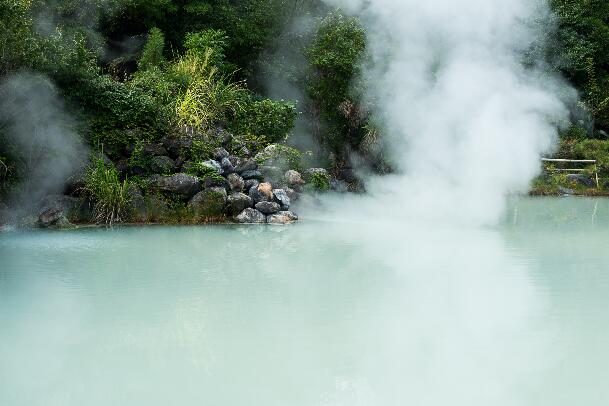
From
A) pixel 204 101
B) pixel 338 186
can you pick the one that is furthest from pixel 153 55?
pixel 338 186

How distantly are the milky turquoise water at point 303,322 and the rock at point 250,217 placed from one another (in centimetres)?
190

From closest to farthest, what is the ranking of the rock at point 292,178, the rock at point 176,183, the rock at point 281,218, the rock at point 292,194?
the rock at point 176,183 < the rock at point 281,218 < the rock at point 292,194 < the rock at point 292,178

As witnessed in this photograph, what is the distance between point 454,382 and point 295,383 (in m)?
0.91

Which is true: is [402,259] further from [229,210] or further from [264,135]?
[264,135]

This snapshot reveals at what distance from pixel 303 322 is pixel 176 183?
245 inches

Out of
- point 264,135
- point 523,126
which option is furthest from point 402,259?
point 523,126

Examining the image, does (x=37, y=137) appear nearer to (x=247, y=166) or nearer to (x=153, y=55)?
(x=247, y=166)

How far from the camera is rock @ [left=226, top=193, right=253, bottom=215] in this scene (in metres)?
11.0

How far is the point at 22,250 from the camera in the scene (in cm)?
826

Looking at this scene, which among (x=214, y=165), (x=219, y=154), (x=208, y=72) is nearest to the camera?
(x=214, y=165)

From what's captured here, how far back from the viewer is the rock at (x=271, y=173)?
38.8 ft

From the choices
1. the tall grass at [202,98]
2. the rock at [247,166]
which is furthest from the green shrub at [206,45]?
the rock at [247,166]

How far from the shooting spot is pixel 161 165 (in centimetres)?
1108

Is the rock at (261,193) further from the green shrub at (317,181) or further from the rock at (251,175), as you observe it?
the green shrub at (317,181)
